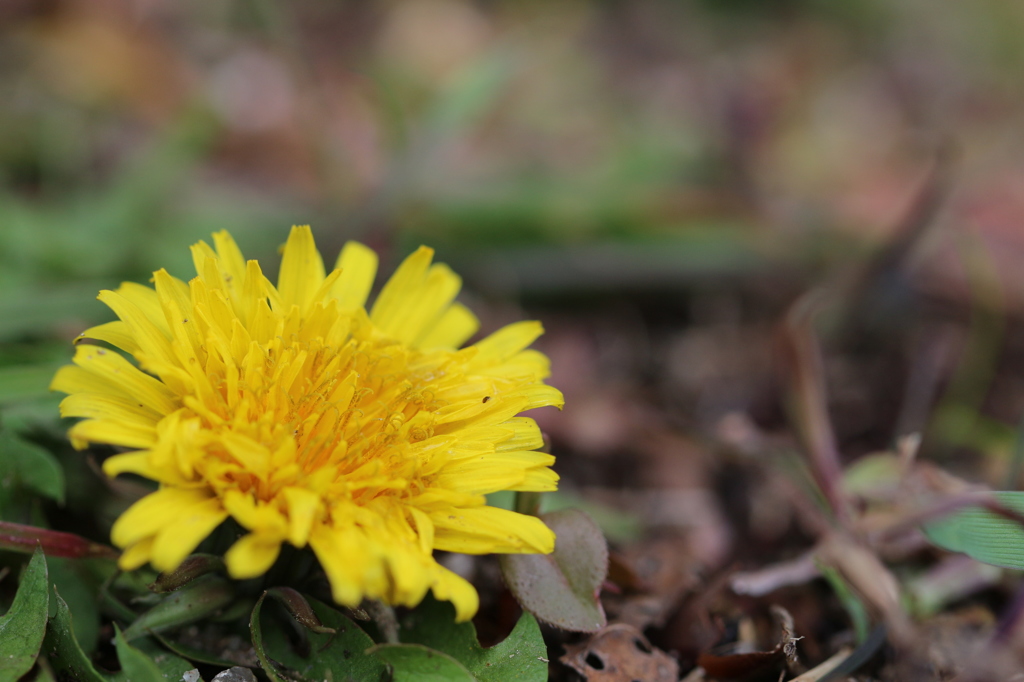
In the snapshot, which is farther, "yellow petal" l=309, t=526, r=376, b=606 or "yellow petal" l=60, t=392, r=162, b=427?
"yellow petal" l=60, t=392, r=162, b=427

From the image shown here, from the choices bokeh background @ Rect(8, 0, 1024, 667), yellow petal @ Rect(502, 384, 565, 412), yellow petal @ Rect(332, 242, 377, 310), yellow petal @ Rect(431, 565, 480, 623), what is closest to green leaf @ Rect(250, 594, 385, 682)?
yellow petal @ Rect(431, 565, 480, 623)

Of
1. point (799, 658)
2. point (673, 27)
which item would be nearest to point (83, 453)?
point (799, 658)

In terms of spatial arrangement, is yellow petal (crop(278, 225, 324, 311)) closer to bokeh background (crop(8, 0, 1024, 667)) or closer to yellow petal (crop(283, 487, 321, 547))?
yellow petal (crop(283, 487, 321, 547))

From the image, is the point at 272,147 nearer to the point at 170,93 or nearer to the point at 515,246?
the point at 170,93

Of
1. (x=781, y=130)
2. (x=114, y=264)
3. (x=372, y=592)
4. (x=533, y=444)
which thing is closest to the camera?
(x=372, y=592)

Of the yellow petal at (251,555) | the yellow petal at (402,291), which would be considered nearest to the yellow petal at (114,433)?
the yellow petal at (251,555)

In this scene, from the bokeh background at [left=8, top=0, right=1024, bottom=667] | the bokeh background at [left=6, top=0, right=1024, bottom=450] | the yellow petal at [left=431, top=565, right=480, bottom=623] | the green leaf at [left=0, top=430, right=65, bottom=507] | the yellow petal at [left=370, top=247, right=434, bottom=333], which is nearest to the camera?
the yellow petal at [left=431, top=565, right=480, bottom=623]
